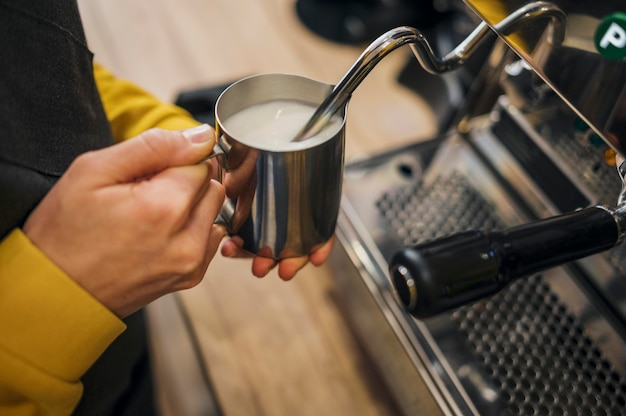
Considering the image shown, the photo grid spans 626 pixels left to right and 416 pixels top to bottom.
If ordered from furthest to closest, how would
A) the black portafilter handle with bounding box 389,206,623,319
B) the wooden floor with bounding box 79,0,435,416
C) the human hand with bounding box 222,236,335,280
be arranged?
the wooden floor with bounding box 79,0,435,416, the human hand with bounding box 222,236,335,280, the black portafilter handle with bounding box 389,206,623,319

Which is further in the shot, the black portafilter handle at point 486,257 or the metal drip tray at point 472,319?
the metal drip tray at point 472,319

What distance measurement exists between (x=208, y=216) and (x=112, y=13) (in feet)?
2.51

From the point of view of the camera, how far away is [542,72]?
1.23ft

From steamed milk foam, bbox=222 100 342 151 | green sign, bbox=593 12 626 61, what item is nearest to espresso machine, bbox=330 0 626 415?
green sign, bbox=593 12 626 61

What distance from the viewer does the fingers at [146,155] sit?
12.1 inches

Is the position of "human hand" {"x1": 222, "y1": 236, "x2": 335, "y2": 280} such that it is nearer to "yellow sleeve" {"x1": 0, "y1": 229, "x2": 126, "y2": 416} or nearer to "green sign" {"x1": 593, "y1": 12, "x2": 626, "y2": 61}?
"yellow sleeve" {"x1": 0, "y1": 229, "x2": 126, "y2": 416}

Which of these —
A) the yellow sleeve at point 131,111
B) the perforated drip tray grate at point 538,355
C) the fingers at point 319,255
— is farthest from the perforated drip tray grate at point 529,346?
the yellow sleeve at point 131,111

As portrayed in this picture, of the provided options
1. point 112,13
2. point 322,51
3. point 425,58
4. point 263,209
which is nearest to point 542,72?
point 425,58

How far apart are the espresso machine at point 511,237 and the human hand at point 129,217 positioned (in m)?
0.13

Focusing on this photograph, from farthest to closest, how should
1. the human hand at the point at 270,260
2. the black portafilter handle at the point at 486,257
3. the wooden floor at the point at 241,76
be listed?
the wooden floor at the point at 241,76
the human hand at the point at 270,260
the black portafilter handle at the point at 486,257

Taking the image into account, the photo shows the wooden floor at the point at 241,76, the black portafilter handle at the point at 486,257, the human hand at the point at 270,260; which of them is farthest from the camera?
the wooden floor at the point at 241,76

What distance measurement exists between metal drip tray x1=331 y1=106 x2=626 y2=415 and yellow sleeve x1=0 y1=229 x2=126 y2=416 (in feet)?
0.80

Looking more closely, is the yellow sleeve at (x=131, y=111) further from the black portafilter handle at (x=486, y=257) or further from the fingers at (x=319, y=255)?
the black portafilter handle at (x=486, y=257)

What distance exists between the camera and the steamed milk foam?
1.22ft
